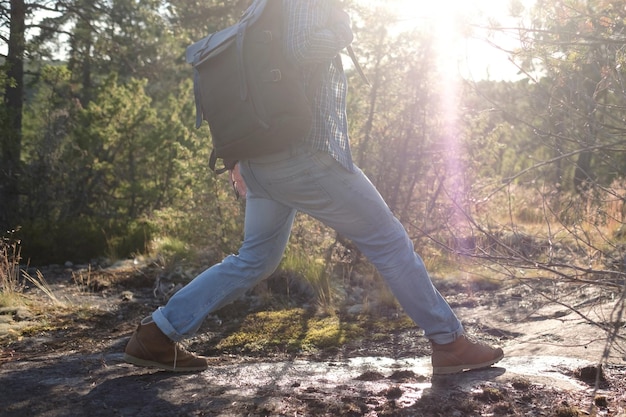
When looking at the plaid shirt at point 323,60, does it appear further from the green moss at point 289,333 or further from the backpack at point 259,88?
the green moss at point 289,333

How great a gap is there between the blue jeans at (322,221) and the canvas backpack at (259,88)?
0.14 m

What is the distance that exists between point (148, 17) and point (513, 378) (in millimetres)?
10395

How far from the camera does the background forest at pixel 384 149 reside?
3461mm

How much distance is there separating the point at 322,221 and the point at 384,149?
455 centimetres

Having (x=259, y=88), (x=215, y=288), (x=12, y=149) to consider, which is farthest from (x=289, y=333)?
(x=12, y=149)

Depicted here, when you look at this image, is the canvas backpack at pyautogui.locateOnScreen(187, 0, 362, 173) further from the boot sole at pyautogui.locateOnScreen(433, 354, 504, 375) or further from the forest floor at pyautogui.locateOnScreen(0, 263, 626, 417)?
the boot sole at pyautogui.locateOnScreen(433, 354, 504, 375)

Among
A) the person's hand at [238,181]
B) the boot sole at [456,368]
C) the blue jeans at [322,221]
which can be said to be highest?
the person's hand at [238,181]

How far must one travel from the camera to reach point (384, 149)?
7.85 meters

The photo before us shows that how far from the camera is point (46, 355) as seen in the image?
13.8 feet

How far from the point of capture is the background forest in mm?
3461

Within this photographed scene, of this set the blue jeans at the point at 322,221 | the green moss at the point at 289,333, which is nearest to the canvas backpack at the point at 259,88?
the blue jeans at the point at 322,221

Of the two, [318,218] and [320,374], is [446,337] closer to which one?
[320,374]

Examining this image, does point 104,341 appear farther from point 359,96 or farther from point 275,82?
point 359,96

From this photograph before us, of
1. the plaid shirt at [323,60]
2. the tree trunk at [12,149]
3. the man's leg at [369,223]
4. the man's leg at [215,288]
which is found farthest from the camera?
the tree trunk at [12,149]
